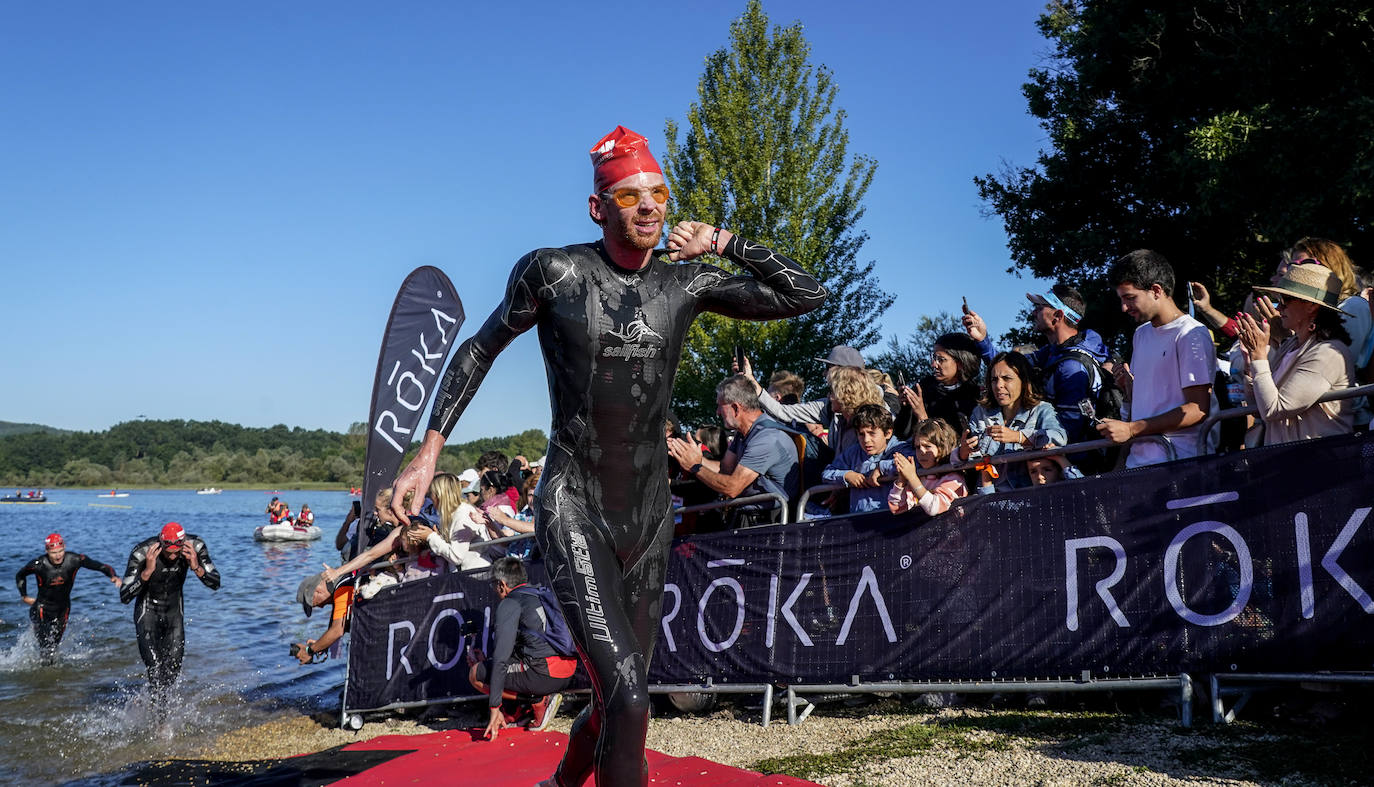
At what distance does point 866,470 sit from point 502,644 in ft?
9.69

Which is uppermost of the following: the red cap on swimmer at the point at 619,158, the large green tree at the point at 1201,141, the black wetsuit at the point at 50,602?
the large green tree at the point at 1201,141

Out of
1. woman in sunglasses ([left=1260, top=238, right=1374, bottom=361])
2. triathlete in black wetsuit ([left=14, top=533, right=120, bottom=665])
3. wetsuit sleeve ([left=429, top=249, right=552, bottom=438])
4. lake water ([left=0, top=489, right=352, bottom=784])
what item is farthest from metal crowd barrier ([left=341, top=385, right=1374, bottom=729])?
triathlete in black wetsuit ([left=14, top=533, right=120, bottom=665])

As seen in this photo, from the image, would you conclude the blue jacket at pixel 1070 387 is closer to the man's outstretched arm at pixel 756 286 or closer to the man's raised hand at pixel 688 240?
the man's outstretched arm at pixel 756 286

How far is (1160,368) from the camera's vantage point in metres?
5.71

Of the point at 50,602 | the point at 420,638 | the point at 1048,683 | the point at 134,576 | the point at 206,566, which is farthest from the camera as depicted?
the point at 50,602

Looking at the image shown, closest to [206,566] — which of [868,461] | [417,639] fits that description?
[417,639]

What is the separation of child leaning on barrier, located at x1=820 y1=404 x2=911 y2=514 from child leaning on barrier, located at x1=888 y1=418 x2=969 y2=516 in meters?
0.17

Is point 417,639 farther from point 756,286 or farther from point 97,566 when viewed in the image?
point 97,566

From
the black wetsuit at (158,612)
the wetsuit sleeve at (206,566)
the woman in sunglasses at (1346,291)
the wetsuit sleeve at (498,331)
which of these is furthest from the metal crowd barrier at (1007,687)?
the wetsuit sleeve at (206,566)

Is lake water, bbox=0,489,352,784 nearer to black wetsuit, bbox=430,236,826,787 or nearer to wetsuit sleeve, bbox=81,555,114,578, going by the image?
wetsuit sleeve, bbox=81,555,114,578

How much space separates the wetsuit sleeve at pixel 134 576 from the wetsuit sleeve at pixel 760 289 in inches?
401

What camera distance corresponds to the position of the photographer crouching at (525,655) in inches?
295

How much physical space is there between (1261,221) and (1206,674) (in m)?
11.6

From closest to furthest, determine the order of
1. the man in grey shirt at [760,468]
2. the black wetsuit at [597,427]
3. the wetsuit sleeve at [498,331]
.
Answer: the black wetsuit at [597,427] < the wetsuit sleeve at [498,331] < the man in grey shirt at [760,468]
